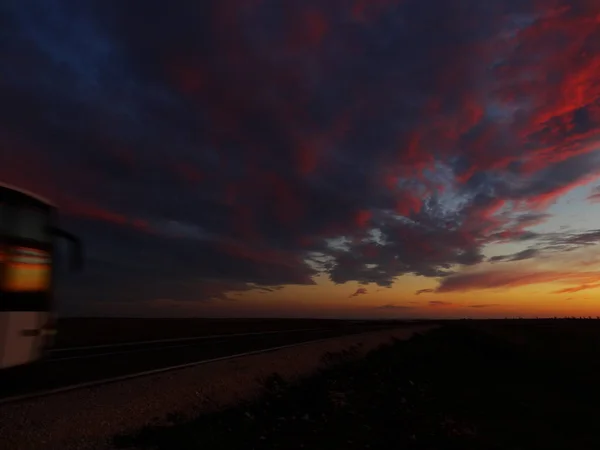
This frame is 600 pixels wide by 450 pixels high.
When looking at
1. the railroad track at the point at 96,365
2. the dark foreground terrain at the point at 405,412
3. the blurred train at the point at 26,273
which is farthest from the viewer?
the railroad track at the point at 96,365

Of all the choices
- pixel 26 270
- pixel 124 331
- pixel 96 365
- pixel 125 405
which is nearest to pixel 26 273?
pixel 26 270

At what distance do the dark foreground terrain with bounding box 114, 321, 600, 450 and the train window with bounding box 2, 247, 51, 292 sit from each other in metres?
4.41

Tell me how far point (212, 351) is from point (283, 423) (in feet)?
41.3

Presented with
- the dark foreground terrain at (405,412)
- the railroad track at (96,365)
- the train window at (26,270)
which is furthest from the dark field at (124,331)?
the train window at (26,270)

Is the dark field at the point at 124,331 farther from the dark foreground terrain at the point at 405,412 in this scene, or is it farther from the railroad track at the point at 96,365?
the dark foreground terrain at the point at 405,412

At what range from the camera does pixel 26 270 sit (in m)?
12.3

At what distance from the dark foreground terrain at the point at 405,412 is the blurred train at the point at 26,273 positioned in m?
3.86

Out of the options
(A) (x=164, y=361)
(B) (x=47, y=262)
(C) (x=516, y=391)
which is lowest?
(C) (x=516, y=391)

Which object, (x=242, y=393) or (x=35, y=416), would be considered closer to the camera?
(x=35, y=416)

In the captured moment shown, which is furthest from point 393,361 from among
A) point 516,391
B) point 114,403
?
point 114,403

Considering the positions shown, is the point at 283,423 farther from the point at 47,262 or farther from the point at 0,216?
the point at 0,216

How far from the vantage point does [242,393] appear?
16.2 meters

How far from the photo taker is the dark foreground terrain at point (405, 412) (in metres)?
12.5

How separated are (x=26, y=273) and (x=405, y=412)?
13381 millimetres
